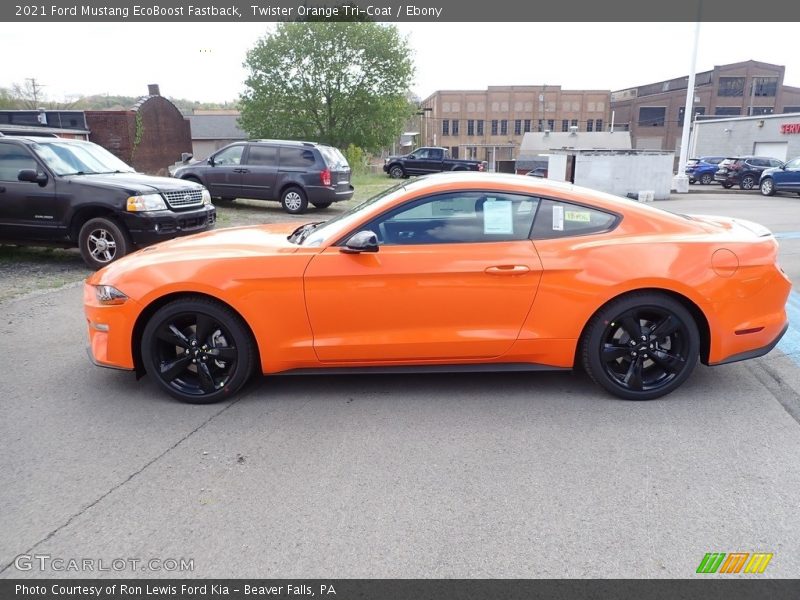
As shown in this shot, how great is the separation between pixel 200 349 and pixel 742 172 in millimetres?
31651

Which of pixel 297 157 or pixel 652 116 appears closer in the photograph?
pixel 297 157

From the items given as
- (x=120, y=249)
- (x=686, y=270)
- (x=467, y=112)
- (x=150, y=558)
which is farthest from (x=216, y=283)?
(x=467, y=112)

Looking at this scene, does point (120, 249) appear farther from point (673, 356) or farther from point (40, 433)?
point (673, 356)

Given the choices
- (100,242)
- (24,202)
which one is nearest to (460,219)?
(100,242)

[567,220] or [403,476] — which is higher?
[567,220]

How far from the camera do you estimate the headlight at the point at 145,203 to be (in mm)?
8312

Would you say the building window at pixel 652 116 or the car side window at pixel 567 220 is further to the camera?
the building window at pixel 652 116

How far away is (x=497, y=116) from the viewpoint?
85375 mm

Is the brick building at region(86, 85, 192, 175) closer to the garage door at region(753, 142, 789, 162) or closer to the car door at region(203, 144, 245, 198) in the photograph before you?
the car door at region(203, 144, 245, 198)

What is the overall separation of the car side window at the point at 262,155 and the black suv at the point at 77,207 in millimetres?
A: 7202

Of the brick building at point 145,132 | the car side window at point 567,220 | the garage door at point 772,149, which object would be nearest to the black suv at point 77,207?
the car side window at point 567,220

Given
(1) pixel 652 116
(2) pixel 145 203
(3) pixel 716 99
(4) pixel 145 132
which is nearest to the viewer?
(2) pixel 145 203

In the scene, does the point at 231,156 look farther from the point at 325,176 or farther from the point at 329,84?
the point at 329,84

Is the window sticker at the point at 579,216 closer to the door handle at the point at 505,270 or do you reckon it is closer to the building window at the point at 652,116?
the door handle at the point at 505,270
